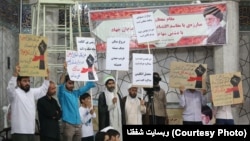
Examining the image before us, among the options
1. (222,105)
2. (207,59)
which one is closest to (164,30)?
(207,59)

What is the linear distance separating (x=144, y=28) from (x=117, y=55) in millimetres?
630

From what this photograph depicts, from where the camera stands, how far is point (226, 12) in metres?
8.66

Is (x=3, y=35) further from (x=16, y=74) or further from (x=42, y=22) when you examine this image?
(x=16, y=74)

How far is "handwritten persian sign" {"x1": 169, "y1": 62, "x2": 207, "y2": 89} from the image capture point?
7883 millimetres

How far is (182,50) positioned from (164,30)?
0.50m

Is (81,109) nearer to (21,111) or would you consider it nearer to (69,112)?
(69,112)

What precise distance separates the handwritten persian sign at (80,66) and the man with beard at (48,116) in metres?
0.49

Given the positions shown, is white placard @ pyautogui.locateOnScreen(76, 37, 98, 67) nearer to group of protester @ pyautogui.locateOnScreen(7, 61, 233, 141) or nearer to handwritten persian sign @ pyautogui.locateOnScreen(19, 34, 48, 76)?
group of protester @ pyautogui.locateOnScreen(7, 61, 233, 141)

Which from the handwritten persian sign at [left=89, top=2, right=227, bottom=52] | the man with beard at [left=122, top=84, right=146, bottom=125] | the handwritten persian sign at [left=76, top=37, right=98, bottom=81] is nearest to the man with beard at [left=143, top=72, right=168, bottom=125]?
the man with beard at [left=122, top=84, right=146, bottom=125]

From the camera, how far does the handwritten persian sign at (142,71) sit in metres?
7.66

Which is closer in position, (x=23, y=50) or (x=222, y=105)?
(x=23, y=50)

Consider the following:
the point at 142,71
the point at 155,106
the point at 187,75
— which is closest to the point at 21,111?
the point at 142,71

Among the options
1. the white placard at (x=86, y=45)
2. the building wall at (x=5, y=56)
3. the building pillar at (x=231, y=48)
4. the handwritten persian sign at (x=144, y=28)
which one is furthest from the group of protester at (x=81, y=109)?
the building wall at (x=5, y=56)

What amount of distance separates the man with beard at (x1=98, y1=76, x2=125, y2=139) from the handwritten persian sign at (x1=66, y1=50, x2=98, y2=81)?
0.27 metres
